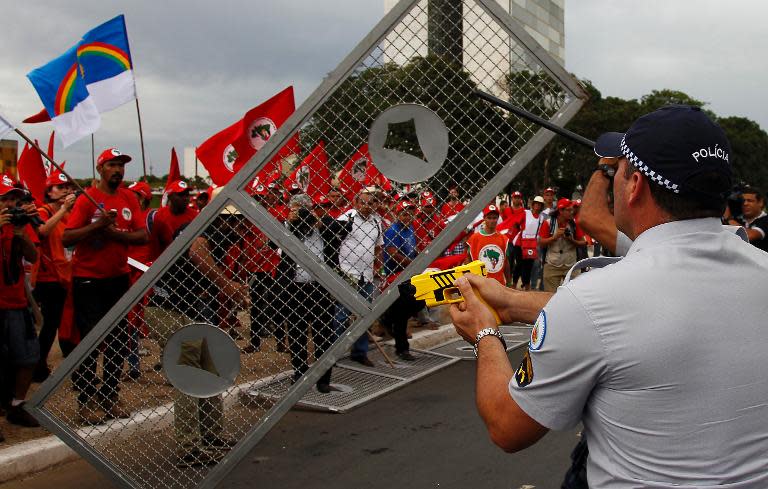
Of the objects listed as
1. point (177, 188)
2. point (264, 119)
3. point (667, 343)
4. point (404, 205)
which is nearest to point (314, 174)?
point (404, 205)

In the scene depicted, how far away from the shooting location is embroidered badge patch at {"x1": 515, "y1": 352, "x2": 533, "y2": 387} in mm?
1533

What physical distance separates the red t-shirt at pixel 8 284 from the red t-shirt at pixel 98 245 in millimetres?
444

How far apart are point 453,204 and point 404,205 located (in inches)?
11.3

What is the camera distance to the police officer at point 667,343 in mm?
1417

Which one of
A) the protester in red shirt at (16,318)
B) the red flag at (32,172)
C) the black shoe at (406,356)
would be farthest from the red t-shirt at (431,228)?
the red flag at (32,172)

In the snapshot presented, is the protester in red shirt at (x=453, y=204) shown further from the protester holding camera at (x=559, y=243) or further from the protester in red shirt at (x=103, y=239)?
the protester holding camera at (x=559, y=243)

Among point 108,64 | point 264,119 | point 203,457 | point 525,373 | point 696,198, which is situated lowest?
point 203,457

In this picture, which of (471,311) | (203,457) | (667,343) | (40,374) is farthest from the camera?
(40,374)

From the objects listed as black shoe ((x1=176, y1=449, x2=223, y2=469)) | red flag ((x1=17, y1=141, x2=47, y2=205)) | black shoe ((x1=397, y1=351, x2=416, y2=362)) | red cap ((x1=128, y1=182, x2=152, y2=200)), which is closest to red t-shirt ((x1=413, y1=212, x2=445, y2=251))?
black shoe ((x1=176, y1=449, x2=223, y2=469))

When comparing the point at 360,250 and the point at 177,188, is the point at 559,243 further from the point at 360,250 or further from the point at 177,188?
the point at 360,250

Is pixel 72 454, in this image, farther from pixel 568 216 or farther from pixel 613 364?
pixel 568 216

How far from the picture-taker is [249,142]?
509cm

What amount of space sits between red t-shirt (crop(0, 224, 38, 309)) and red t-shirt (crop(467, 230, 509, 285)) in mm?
5112

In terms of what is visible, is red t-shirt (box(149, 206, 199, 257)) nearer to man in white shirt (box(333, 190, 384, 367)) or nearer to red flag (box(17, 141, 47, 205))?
red flag (box(17, 141, 47, 205))
